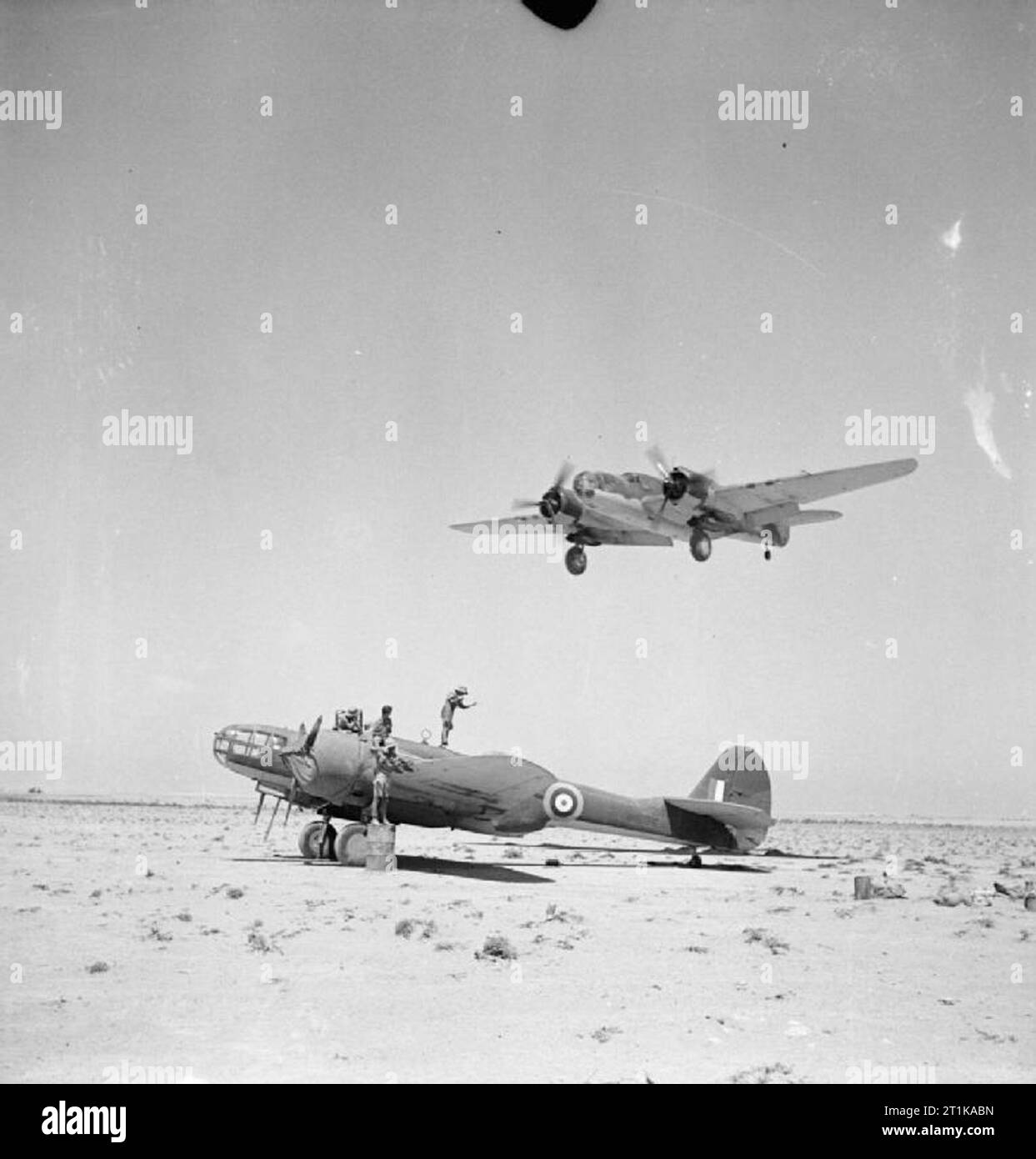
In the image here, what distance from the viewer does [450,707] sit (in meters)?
20.8

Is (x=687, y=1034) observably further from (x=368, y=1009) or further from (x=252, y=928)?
A: (x=252, y=928)

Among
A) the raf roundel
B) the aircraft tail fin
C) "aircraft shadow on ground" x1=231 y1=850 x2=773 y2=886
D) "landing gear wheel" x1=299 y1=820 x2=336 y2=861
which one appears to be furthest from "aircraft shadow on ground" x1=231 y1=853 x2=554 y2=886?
the aircraft tail fin

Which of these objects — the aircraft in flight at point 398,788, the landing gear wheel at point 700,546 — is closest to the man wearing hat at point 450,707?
the aircraft in flight at point 398,788

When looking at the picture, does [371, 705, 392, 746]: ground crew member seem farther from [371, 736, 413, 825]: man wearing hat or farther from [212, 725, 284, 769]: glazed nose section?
[212, 725, 284, 769]: glazed nose section

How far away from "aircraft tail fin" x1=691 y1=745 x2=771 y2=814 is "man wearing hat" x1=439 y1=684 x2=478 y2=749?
762cm

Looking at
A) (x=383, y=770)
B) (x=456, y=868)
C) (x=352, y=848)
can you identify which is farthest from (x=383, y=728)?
(x=456, y=868)

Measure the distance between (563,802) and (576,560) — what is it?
21.8 ft

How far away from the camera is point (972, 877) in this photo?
23297mm

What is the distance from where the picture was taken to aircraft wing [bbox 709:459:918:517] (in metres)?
22.6

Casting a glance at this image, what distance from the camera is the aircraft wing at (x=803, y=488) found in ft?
74.2

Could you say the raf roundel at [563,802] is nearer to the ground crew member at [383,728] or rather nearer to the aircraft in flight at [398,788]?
the aircraft in flight at [398,788]

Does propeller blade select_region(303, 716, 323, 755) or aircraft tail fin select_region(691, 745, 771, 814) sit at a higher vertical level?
propeller blade select_region(303, 716, 323, 755)
